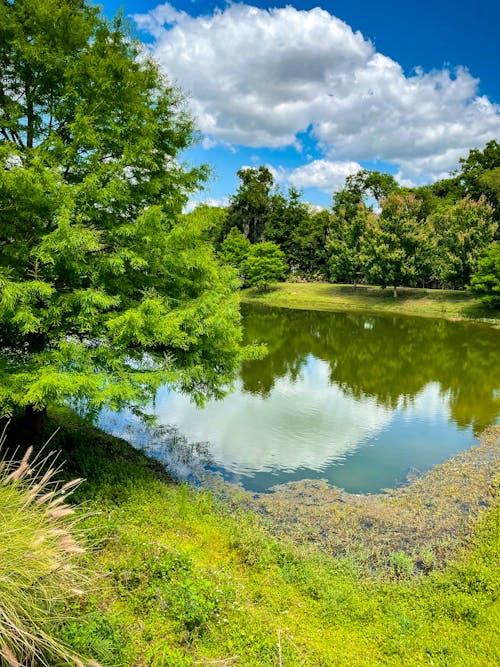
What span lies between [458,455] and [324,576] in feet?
23.9

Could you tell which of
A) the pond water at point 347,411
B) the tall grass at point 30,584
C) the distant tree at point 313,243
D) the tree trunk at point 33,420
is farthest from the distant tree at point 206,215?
the distant tree at point 313,243

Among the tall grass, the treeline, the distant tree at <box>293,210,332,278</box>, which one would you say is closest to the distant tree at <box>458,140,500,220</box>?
the treeline

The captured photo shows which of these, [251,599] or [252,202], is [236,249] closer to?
[252,202]

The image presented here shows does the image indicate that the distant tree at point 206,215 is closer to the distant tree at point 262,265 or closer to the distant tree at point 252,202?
the distant tree at point 262,265

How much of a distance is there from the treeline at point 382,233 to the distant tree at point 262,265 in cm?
13

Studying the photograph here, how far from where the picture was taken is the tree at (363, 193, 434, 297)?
4638 cm

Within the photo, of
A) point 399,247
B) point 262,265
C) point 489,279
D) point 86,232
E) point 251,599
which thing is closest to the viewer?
point 251,599

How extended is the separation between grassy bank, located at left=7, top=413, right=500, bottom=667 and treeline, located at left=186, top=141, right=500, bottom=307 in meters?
36.6

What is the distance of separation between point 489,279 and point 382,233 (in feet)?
44.3

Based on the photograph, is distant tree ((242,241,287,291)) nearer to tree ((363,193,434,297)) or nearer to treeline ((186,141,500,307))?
treeline ((186,141,500,307))

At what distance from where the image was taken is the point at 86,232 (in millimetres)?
6938

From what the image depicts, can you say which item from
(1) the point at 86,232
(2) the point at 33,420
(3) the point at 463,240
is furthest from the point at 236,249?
(1) the point at 86,232

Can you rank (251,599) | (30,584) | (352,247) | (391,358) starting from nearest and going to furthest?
(30,584), (251,599), (391,358), (352,247)

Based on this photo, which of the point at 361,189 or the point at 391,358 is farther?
the point at 361,189
